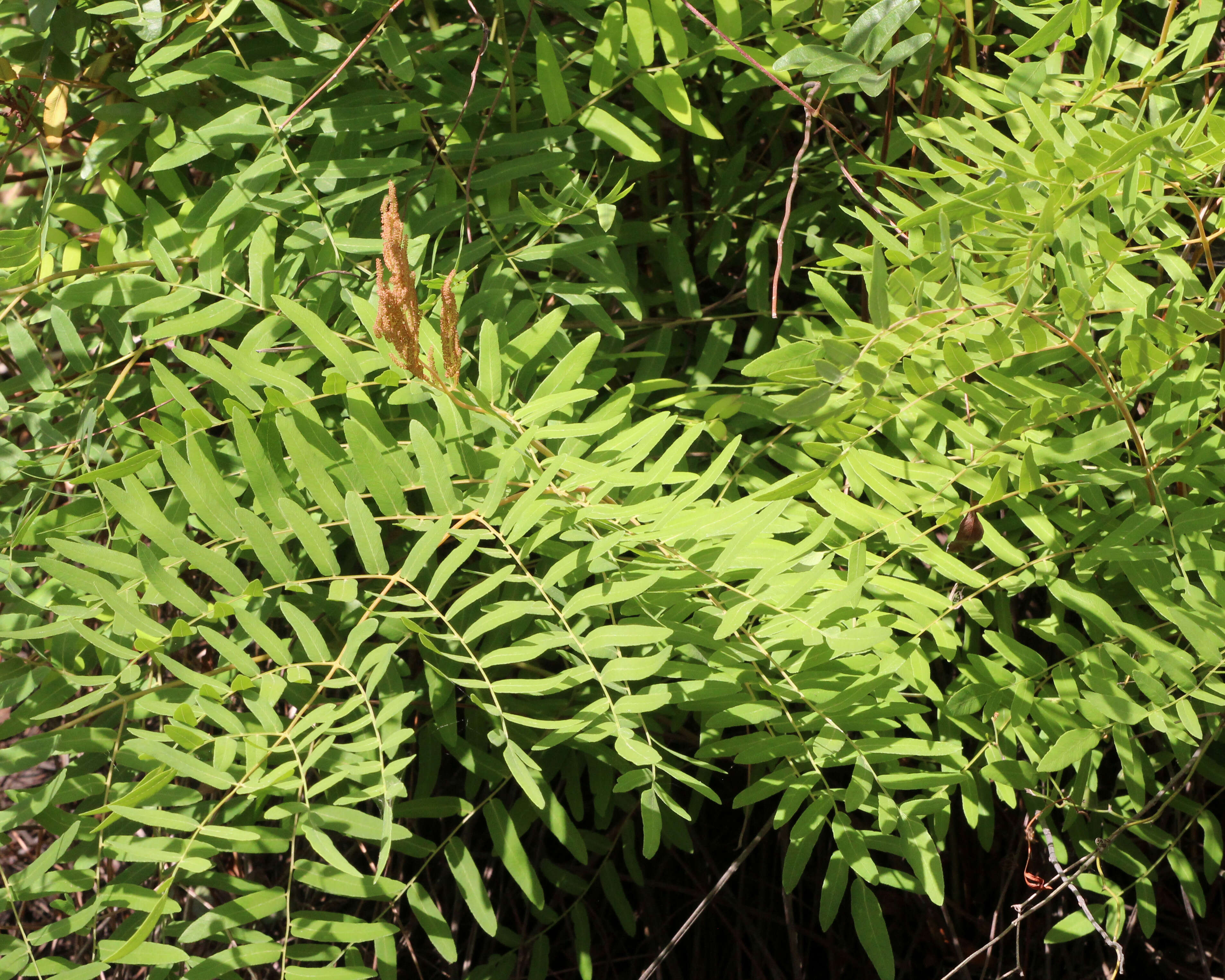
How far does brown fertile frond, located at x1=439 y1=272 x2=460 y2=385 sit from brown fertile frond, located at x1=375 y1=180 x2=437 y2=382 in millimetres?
23

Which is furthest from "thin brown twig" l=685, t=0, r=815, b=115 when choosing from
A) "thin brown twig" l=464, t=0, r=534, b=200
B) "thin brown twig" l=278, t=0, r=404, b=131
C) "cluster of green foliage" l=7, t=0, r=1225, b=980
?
"thin brown twig" l=278, t=0, r=404, b=131

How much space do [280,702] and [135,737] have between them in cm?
29

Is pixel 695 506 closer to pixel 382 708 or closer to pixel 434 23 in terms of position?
pixel 382 708

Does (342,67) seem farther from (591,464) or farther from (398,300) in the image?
(591,464)

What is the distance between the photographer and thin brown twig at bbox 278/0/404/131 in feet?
3.38

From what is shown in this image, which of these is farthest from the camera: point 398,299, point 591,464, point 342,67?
point 342,67

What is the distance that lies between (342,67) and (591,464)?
0.48m

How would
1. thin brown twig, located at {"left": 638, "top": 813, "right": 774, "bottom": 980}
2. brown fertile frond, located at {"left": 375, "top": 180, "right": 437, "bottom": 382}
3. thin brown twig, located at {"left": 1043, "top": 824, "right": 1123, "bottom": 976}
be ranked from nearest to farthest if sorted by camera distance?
brown fertile frond, located at {"left": 375, "top": 180, "right": 437, "bottom": 382}
thin brown twig, located at {"left": 1043, "top": 824, "right": 1123, "bottom": 976}
thin brown twig, located at {"left": 638, "top": 813, "right": 774, "bottom": 980}

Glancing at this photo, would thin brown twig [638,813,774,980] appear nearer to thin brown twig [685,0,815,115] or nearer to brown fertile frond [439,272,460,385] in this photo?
thin brown twig [685,0,815,115]

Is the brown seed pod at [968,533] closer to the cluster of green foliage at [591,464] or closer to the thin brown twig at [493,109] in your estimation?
the cluster of green foliage at [591,464]

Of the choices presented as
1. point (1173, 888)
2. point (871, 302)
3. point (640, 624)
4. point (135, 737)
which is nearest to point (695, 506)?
point (640, 624)

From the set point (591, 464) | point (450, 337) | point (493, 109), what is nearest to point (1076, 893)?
point (591, 464)

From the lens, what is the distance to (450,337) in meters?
0.86

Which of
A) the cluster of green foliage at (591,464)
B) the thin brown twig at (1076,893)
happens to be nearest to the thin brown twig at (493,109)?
the cluster of green foliage at (591,464)
